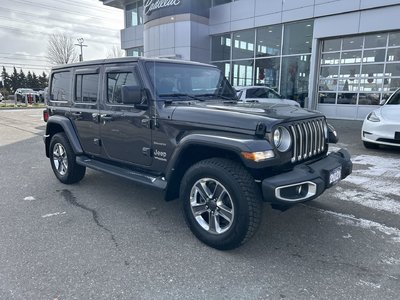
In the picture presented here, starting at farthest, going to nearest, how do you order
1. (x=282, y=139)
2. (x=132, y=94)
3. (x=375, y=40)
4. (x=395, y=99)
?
(x=375, y=40), (x=395, y=99), (x=132, y=94), (x=282, y=139)

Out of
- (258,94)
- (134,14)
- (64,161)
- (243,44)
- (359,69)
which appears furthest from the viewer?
(134,14)

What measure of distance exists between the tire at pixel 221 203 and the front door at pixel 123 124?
845 mm

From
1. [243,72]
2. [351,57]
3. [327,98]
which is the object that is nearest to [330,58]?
[351,57]

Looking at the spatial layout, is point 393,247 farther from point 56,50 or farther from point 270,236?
point 56,50

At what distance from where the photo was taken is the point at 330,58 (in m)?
15.4

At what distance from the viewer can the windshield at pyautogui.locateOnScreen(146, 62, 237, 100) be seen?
3911 mm

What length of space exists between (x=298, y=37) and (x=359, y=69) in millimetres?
3365

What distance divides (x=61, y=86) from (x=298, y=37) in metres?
13.7

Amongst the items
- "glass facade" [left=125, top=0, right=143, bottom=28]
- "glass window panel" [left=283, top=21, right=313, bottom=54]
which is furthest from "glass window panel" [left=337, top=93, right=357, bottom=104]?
"glass facade" [left=125, top=0, right=143, bottom=28]

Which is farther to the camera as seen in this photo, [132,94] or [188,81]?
[188,81]

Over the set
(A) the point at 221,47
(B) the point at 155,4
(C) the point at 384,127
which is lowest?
(C) the point at 384,127

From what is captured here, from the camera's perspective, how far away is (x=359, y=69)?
14.6 metres

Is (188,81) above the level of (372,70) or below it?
below

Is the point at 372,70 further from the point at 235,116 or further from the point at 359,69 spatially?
the point at 235,116
